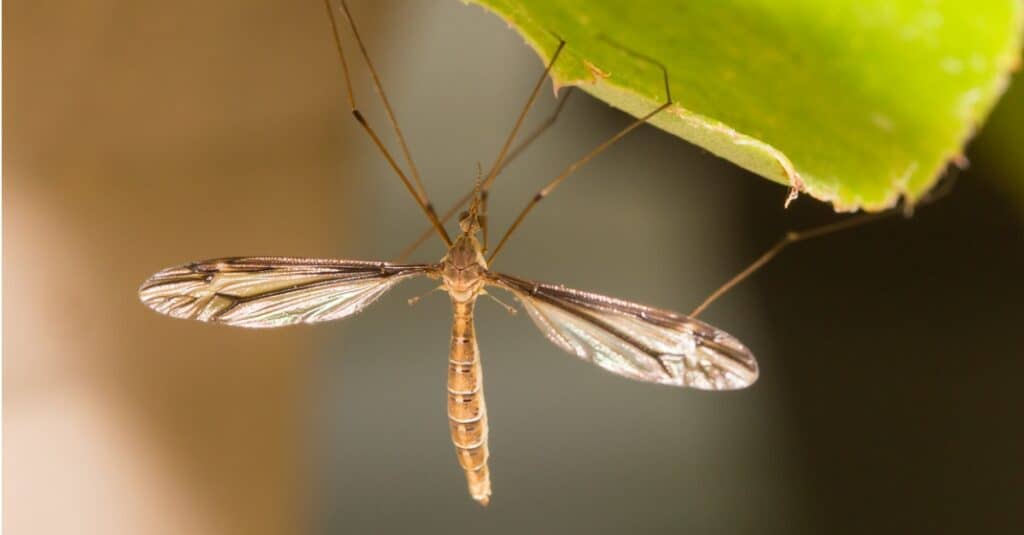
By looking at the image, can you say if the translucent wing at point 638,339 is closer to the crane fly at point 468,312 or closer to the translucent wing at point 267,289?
the crane fly at point 468,312

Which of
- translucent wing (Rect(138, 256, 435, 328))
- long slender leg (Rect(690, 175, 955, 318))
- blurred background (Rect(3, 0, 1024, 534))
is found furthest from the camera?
blurred background (Rect(3, 0, 1024, 534))

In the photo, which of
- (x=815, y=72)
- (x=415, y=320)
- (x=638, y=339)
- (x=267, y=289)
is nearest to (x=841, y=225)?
(x=638, y=339)

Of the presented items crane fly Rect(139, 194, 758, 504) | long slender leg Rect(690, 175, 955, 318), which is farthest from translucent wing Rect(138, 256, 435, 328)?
long slender leg Rect(690, 175, 955, 318)

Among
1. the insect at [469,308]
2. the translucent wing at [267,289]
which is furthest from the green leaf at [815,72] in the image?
the translucent wing at [267,289]

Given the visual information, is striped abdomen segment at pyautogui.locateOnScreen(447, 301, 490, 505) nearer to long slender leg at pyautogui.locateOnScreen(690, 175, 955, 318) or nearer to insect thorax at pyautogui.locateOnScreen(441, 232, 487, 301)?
insect thorax at pyautogui.locateOnScreen(441, 232, 487, 301)

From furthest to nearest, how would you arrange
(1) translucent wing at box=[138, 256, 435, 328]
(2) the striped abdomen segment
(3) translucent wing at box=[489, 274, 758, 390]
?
1. (2) the striped abdomen segment
2. (1) translucent wing at box=[138, 256, 435, 328]
3. (3) translucent wing at box=[489, 274, 758, 390]

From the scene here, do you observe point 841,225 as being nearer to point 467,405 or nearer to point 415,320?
point 467,405

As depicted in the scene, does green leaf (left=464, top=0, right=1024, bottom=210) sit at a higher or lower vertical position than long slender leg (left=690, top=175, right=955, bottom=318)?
lower
